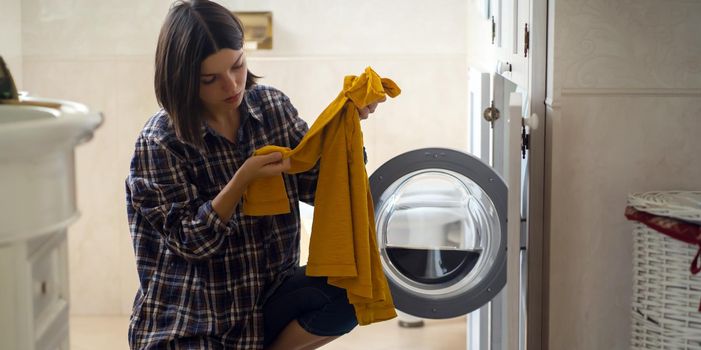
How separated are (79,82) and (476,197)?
2.26m

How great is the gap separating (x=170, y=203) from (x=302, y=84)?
6.74 ft

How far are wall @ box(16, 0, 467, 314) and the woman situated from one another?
1795 millimetres

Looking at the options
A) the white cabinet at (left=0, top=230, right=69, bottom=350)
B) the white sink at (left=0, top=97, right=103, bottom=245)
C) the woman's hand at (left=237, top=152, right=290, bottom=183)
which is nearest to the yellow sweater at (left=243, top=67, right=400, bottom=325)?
the woman's hand at (left=237, top=152, right=290, bottom=183)

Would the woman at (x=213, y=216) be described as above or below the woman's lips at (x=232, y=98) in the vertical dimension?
below

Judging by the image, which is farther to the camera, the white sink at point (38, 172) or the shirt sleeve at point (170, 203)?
the shirt sleeve at point (170, 203)

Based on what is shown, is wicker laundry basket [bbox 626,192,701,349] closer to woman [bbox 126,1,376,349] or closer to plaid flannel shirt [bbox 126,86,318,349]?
woman [bbox 126,1,376,349]

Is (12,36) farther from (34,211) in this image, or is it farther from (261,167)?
(34,211)

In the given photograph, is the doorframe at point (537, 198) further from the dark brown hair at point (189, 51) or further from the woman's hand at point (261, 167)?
the dark brown hair at point (189, 51)

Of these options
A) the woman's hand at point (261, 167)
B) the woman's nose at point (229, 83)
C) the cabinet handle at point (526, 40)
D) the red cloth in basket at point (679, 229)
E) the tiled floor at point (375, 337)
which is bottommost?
the tiled floor at point (375, 337)

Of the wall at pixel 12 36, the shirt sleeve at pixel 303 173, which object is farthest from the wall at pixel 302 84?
the shirt sleeve at pixel 303 173

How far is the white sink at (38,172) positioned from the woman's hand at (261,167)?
90cm

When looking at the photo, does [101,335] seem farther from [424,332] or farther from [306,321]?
[306,321]

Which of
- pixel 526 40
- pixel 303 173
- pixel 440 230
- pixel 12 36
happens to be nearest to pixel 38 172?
pixel 303 173

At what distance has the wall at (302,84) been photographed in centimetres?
413
